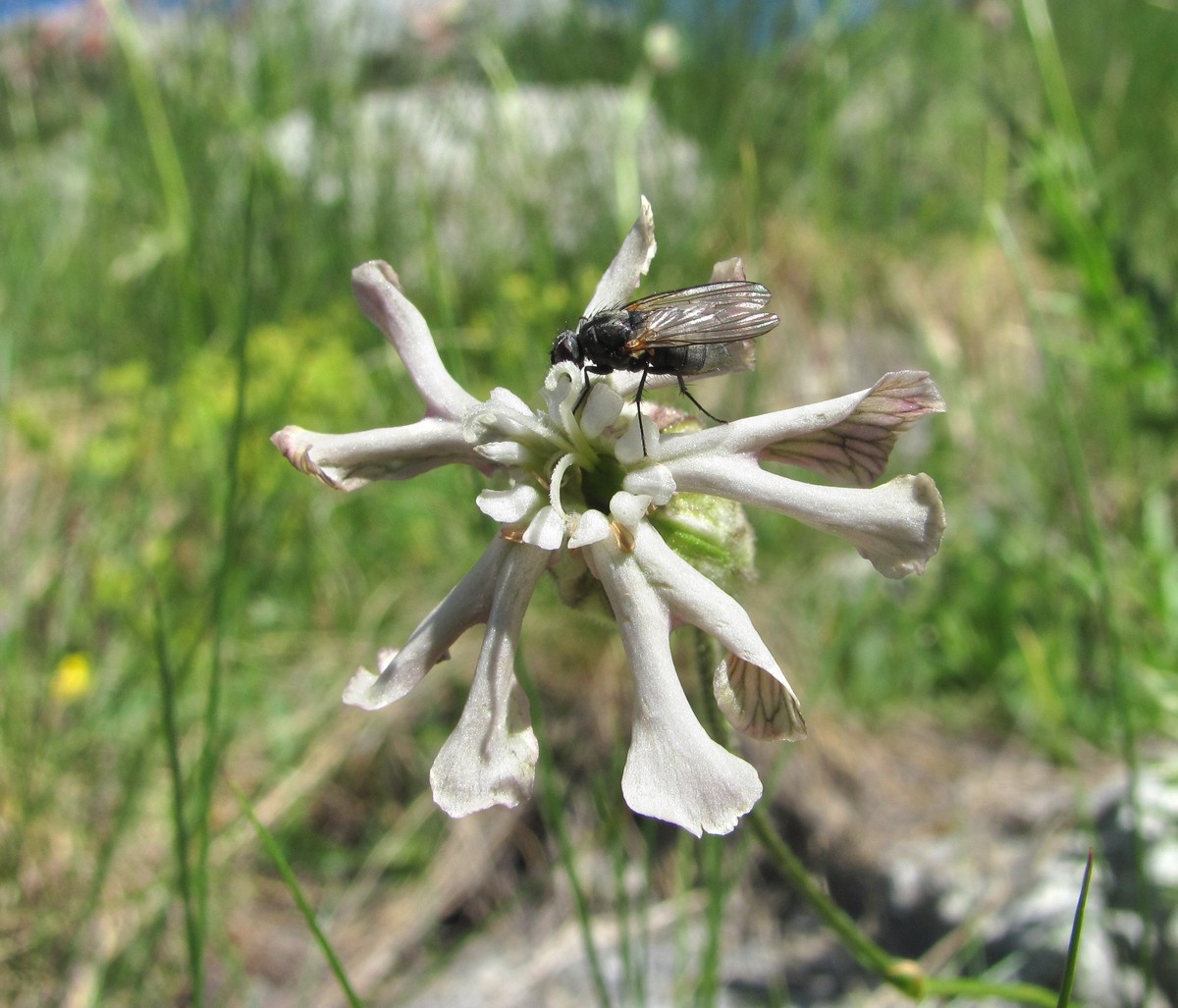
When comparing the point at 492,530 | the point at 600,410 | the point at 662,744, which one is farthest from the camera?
the point at 492,530

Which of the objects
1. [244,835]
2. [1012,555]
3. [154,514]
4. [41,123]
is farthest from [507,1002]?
[41,123]

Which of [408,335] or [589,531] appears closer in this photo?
[589,531]

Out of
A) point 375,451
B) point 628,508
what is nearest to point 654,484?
point 628,508

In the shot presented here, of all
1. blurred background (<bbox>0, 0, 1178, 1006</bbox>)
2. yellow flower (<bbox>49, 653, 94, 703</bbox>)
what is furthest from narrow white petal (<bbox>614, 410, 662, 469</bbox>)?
yellow flower (<bbox>49, 653, 94, 703</bbox>)

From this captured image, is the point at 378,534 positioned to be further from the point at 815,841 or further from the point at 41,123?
the point at 41,123

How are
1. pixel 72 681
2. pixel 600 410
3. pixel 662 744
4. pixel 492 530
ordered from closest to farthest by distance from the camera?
pixel 662 744
pixel 600 410
pixel 492 530
pixel 72 681

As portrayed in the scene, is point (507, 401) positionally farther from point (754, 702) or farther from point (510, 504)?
point (754, 702)

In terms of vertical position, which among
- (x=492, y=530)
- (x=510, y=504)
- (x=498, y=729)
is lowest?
(x=492, y=530)
